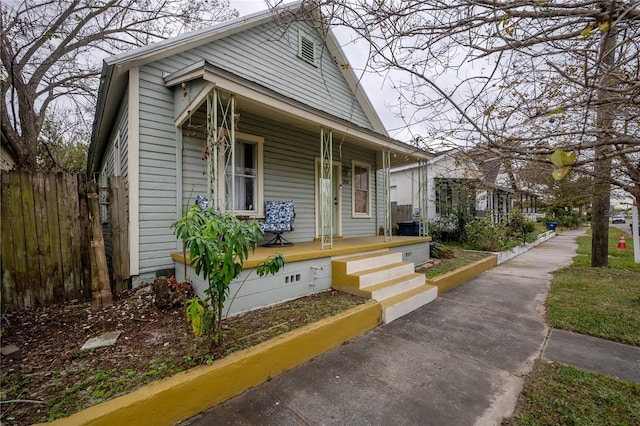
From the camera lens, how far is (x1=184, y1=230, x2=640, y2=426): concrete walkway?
218 cm

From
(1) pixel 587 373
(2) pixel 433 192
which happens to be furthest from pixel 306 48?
(2) pixel 433 192

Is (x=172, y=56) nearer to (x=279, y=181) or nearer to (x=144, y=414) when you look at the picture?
(x=279, y=181)

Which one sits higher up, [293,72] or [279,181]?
[293,72]

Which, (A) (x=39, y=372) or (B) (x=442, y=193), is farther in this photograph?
(B) (x=442, y=193)

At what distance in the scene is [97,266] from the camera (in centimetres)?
393

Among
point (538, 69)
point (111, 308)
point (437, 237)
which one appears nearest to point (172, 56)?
point (111, 308)

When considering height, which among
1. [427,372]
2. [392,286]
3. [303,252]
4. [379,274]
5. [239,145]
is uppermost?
[239,145]

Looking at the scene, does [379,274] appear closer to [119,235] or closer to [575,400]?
[575,400]

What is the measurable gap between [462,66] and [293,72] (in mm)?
5305

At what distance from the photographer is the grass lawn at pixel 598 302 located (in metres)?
3.68

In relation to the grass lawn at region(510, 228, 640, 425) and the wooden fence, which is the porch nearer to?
the wooden fence

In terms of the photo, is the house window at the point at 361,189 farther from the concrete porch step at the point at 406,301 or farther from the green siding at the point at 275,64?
the concrete porch step at the point at 406,301

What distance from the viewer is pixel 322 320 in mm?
3332

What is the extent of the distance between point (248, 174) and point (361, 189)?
3812 millimetres
